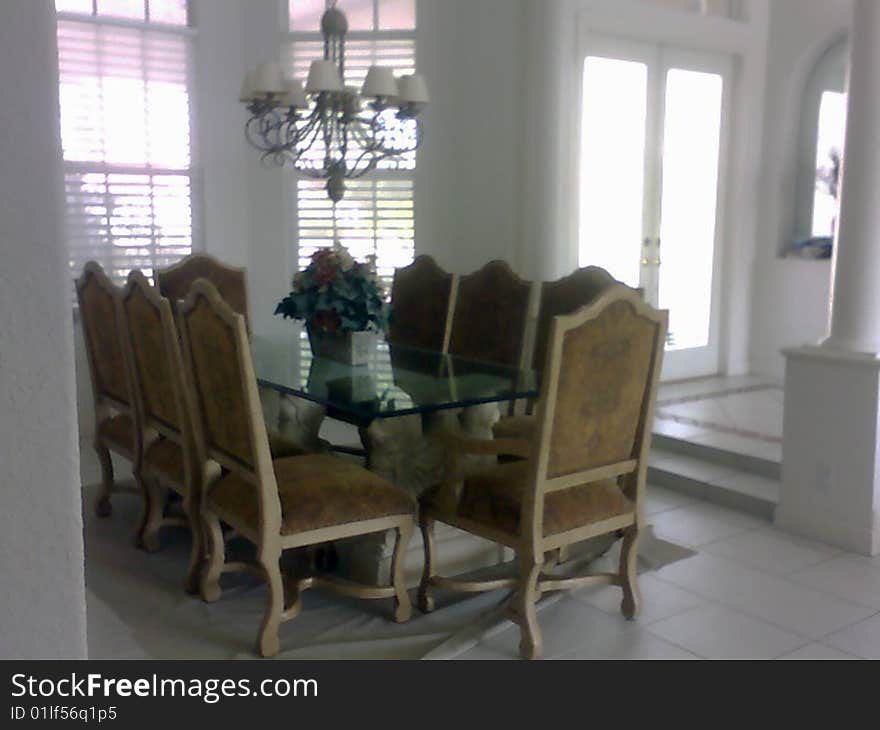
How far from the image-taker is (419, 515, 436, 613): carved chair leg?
10.2 ft

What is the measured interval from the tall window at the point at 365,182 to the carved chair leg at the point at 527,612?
10.6ft

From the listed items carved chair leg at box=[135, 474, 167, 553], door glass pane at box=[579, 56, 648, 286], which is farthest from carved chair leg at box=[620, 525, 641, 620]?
door glass pane at box=[579, 56, 648, 286]

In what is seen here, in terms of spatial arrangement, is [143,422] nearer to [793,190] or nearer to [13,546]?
[13,546]

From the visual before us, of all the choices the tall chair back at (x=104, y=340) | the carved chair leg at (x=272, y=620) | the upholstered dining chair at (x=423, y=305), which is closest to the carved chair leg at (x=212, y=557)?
the carved chair leg at (x=272, y=620)

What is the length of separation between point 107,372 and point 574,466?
216 centimetres

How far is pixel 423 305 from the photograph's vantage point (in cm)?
461

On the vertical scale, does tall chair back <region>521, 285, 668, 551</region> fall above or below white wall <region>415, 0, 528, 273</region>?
below

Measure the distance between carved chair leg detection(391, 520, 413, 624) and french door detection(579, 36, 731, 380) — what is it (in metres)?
3.40

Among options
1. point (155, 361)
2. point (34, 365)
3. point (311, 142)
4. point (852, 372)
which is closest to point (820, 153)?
point (852, 372)

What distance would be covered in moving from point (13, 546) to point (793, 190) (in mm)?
6611

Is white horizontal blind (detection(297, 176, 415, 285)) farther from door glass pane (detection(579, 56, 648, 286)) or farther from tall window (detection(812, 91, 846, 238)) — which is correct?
tall window (detection(812, 91, 846, 238))

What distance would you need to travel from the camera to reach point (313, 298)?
364 cm

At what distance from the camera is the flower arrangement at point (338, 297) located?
142 inches
